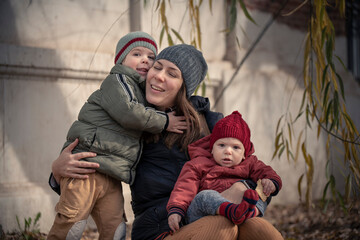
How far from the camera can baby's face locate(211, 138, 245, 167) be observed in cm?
255

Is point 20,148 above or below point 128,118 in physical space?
below

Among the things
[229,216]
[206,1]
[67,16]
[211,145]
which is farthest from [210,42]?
[229,216]

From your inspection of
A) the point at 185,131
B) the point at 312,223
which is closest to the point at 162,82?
the point at 185,131

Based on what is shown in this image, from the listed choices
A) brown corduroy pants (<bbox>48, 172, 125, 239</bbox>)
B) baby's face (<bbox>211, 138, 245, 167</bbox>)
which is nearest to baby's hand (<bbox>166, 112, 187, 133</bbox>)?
baby's face (<bbox>211, 138, 245, 167</bbox>)

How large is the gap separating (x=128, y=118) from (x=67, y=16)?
215 centimetres

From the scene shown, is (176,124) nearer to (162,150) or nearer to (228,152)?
(162,150)

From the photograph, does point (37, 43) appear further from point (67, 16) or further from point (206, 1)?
point (206, 1)

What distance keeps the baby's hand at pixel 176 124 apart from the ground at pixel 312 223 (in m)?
1.65

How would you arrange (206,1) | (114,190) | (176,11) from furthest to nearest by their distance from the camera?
(206,1) → (176,11) → (114,190)

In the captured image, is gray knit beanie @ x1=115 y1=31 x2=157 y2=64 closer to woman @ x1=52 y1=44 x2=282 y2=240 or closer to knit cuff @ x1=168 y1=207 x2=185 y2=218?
woman @ x1=52 y1=44 x2=282 y2=240

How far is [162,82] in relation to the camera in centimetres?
272

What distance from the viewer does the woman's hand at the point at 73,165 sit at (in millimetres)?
2625

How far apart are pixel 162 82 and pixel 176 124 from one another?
259 millimetres

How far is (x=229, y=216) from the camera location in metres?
2.25
